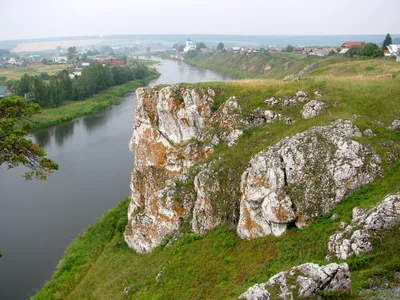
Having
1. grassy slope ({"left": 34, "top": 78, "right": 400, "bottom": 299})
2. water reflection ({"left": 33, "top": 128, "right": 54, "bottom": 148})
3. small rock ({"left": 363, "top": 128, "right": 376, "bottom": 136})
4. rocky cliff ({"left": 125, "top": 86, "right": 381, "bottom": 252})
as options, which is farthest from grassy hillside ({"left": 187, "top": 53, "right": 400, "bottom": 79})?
small rock ({"left": 363, "top": 128, "right": 376, "bottom": 136})

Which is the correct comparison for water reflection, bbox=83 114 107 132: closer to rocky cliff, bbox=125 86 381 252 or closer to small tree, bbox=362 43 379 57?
rocky cliff, bbox=125 86 381 252

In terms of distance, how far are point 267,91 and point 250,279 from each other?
12.9 metres

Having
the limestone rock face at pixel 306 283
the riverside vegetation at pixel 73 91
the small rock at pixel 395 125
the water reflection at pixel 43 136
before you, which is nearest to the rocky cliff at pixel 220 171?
the small rock at pixel 395 125

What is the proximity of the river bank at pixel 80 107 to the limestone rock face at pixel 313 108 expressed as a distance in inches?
1516

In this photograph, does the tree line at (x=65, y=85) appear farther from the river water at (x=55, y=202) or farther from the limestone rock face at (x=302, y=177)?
the limestone rock face at (x=302, y=177)

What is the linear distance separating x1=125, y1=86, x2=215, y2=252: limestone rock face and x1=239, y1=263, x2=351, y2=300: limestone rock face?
9.91 meters

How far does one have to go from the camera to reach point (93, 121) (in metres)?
57.7

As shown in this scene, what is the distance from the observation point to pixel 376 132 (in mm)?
16953

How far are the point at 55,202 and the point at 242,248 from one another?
70.5ft

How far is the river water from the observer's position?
23.6 meters

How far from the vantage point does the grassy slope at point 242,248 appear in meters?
13.1

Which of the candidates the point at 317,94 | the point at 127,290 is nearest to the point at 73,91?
the point at 317,94

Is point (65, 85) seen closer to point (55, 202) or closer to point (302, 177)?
point (55, 202)

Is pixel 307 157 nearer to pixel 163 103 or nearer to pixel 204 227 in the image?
pixel 204 227
